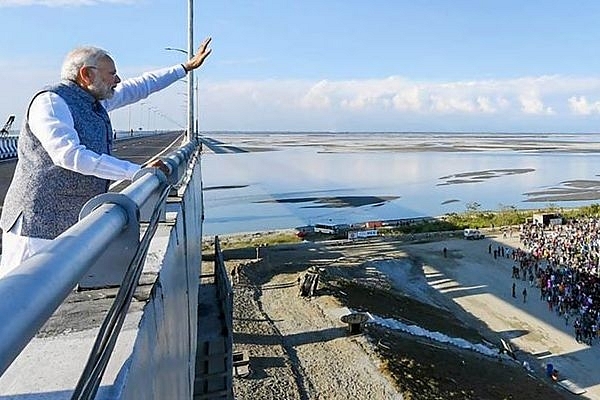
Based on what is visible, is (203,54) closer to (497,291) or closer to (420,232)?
(497,291)

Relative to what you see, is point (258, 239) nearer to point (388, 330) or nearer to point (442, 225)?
point (442, 225)

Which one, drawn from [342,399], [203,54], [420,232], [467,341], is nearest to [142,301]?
[203,54]

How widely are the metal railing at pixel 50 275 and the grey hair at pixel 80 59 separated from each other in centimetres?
106

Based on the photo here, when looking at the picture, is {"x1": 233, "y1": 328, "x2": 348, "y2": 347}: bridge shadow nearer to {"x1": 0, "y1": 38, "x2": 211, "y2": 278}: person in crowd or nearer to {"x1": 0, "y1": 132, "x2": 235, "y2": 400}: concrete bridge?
{"x1": 0, "y1": 132, "x2": 235, "y2": 400}: concrete bridge

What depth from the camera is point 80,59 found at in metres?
2.66

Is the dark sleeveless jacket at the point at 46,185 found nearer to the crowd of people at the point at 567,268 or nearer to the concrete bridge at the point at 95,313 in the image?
the concrete bridge at the point at 95,313

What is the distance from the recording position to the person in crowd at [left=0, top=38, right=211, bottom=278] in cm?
248

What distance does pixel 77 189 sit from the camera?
2740 millimetres

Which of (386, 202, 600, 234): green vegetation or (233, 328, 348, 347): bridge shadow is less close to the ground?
(233, 328, 348, 347): bridge shadow

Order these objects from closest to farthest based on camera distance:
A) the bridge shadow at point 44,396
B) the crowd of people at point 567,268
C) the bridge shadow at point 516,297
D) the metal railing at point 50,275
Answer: the metal railing at point 50,275 → the bridge shadow at point 44,396 → the bridge shadow at point 516,297 → the crowd of people at point 567,268

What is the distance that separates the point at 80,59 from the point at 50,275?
1.80 meters

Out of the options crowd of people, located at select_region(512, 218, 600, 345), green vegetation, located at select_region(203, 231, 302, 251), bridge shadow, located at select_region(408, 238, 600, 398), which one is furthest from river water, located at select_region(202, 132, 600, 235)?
bridge shadow, located at select_region(408, 238, 600, 398)

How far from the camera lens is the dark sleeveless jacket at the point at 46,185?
2.61 m

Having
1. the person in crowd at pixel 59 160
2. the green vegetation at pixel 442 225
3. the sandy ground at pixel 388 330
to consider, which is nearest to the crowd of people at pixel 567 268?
the sandy ground at pixel 388 330
